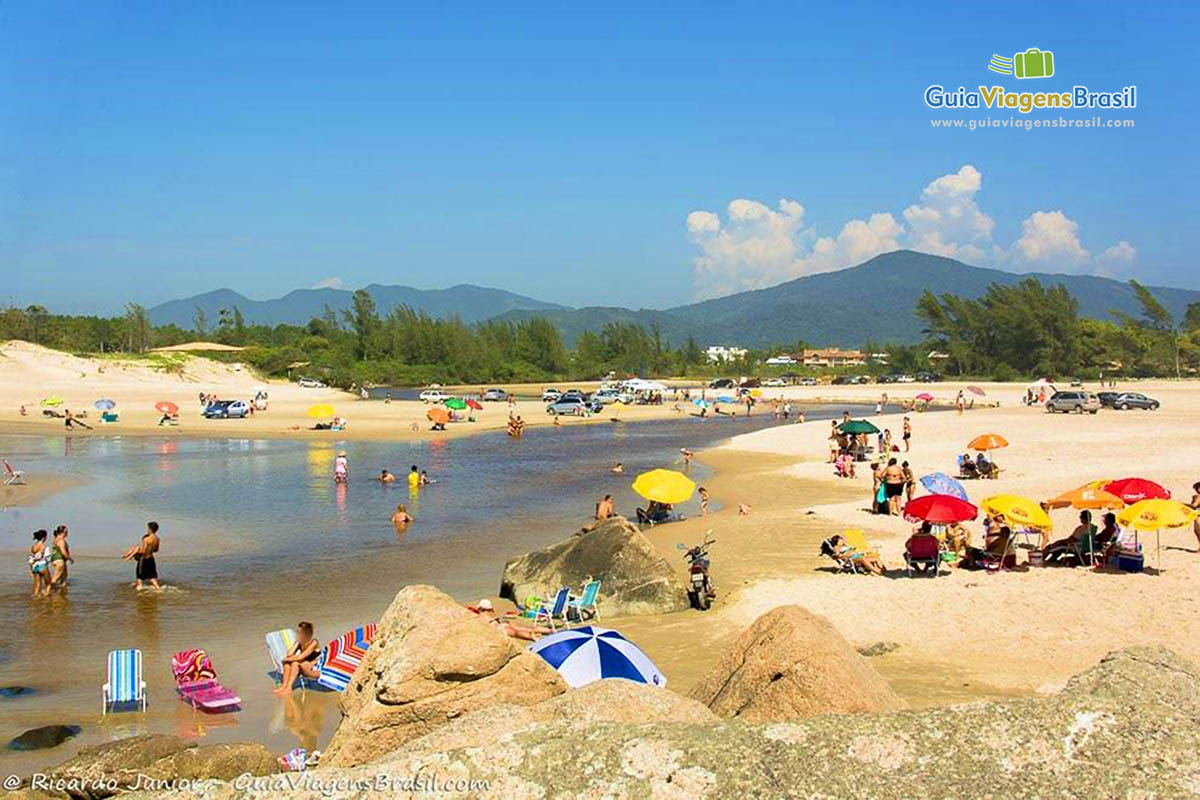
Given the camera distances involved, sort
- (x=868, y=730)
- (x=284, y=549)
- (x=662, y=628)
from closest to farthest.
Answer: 1. (x=868, y=730)
2. (x=662, y=628)
3. (x=284, y=549)

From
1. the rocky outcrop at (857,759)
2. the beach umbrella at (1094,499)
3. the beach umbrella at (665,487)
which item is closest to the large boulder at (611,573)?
the beach umbrella at (665,487)

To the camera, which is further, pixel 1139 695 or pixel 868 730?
pixel 1139 695

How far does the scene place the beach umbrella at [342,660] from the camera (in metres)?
12.9

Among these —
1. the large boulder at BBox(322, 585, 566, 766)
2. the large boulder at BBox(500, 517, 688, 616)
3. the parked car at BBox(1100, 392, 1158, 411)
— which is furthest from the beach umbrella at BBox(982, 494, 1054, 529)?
the parked car at BBox(1100, 392, 1158, 411)

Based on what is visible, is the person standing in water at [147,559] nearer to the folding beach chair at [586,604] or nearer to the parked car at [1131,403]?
the folding beach chair at [586,604]

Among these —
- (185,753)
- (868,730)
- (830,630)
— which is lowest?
(185,753)

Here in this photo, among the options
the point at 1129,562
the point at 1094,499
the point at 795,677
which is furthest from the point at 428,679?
the point at 1094,499

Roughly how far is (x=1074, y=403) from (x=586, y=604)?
51.8 m

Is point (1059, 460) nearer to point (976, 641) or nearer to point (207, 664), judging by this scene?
point (976, 641)

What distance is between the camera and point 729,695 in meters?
7.74

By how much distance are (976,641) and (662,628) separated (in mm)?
4603

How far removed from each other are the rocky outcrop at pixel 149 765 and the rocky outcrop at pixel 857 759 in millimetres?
4948

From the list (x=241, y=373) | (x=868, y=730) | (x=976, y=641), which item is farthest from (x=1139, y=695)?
(x=241, y=373)

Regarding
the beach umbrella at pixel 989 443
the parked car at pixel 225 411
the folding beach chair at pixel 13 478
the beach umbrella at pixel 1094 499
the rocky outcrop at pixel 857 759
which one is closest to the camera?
the rocky outcrop at pixel 857 759
